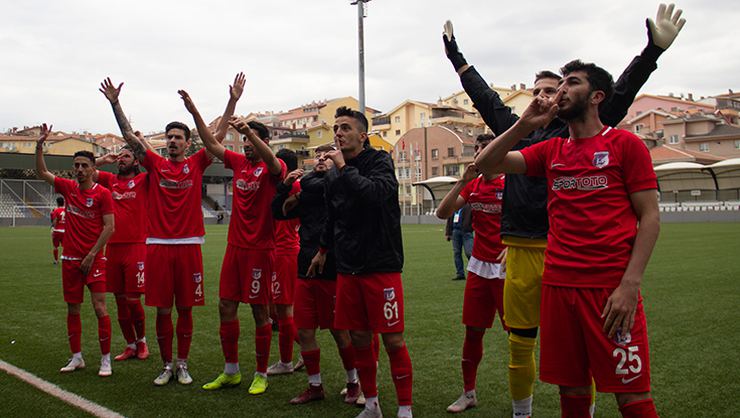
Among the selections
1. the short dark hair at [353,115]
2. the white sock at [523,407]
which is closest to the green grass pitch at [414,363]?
the white sock at [523,407]

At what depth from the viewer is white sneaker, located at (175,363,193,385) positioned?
5762 millimetres

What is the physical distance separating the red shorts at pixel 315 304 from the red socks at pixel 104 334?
7.32 ft

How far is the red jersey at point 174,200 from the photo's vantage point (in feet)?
19.5

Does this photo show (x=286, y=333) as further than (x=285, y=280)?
Yes

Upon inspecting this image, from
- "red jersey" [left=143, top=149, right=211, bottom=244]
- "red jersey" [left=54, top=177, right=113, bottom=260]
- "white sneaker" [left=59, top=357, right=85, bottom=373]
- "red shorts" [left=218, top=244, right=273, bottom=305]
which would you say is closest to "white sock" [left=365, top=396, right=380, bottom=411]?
"red shorts" [left=218, top=244, right=273, bottom=305]

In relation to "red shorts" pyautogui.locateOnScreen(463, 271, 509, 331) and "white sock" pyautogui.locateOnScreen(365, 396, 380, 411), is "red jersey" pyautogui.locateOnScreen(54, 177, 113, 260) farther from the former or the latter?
"red shorts" pyautogui.locateOnScreen(463, 271, 509, 331)

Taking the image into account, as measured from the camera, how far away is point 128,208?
24.2 feet

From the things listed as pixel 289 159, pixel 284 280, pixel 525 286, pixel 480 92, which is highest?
pixel 480 92

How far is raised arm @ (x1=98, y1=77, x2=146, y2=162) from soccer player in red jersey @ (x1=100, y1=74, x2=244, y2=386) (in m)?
0.01

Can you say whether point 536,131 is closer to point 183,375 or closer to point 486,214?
point 486,214

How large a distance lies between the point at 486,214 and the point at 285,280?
6.76 ft

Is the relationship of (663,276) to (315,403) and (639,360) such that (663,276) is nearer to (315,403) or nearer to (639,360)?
(315,403)

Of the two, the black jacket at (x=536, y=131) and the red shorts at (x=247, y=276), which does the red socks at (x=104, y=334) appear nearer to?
the red shorts at (x=247, y=276)

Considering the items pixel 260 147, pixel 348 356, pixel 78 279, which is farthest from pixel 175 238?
pixel 348 356
